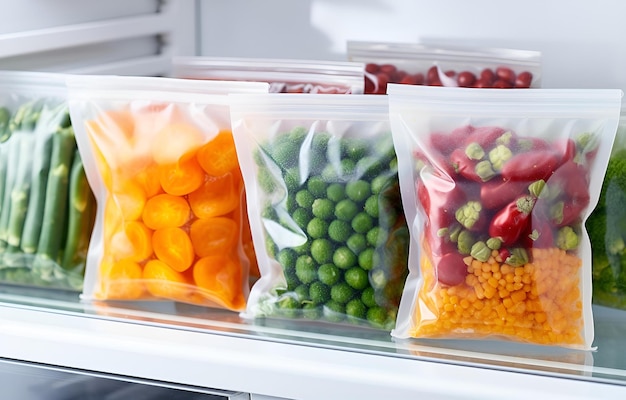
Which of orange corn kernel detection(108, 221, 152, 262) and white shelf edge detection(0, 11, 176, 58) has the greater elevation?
white shelf edge detection(0, 11, 176, 58)

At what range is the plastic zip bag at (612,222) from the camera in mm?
831

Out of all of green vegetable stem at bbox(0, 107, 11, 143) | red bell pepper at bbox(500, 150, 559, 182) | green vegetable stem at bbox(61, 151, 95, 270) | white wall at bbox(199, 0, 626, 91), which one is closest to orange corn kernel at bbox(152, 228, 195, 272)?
green vegetable stem at bbox(61, 151, 95, 270)

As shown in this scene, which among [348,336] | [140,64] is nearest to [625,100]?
[348,336]

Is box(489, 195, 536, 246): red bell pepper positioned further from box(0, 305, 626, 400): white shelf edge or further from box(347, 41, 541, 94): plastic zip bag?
box(347, 41, 541, 94): plastic zip bag

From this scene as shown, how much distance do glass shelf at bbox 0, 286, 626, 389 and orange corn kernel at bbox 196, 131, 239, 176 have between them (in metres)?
0.16

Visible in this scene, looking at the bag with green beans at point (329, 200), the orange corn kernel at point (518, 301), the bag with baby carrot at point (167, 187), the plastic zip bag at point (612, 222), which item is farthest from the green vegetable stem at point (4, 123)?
the plastic zip bag at point (612, 222)

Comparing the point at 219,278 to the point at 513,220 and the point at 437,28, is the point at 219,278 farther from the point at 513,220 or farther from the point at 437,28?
the point at 437,28

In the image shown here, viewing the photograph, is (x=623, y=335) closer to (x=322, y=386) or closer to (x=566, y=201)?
(x=566, y=201)

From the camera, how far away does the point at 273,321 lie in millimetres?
902

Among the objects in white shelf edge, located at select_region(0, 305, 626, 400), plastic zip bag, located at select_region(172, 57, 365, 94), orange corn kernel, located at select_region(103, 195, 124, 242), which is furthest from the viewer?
plastic zip bag, located at select_region(172, 57, 365, 94)

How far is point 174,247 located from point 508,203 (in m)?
0.37

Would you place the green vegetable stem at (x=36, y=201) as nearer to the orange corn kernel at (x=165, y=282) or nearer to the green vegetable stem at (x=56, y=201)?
the green vegetable stem at (x=56, y=201)

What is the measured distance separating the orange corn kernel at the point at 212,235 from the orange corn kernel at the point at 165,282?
4 cm

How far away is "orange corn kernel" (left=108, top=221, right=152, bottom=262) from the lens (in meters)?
0.93
